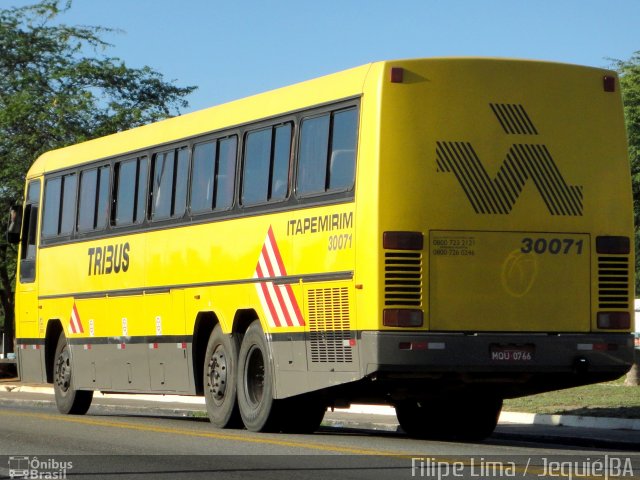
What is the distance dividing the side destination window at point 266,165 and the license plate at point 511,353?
3.01 metres

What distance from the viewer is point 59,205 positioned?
22.3 meters

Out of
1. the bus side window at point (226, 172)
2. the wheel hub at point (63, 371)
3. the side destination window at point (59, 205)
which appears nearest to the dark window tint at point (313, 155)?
the bus side window at point (226, 172)

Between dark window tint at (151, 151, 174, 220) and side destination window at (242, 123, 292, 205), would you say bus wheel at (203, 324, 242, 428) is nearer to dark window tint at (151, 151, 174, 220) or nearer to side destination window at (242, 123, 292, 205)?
side destination window at (242, 123, 292, 205)

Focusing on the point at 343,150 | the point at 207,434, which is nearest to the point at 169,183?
the point at 207,434

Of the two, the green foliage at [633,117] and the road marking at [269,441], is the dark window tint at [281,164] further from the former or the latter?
the green foliage at [633,117]

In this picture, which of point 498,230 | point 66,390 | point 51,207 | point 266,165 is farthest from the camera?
point 51,207

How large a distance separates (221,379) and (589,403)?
5.96 m

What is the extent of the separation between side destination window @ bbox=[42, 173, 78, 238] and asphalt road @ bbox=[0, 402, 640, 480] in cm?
518

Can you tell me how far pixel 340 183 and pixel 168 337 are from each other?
15.6ft

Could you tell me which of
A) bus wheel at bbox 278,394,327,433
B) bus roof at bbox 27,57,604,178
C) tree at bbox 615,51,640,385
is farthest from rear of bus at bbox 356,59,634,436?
tree at bbox 615,51,640,385

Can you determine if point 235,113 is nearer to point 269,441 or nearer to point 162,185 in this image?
point 162,185

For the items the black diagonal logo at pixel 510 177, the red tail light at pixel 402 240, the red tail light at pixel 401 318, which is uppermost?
the black diagonal logo at pixel 510 177

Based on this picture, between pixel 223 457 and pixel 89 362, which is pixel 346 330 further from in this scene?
pixel 89 362

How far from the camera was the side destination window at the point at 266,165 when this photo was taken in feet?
52.4
